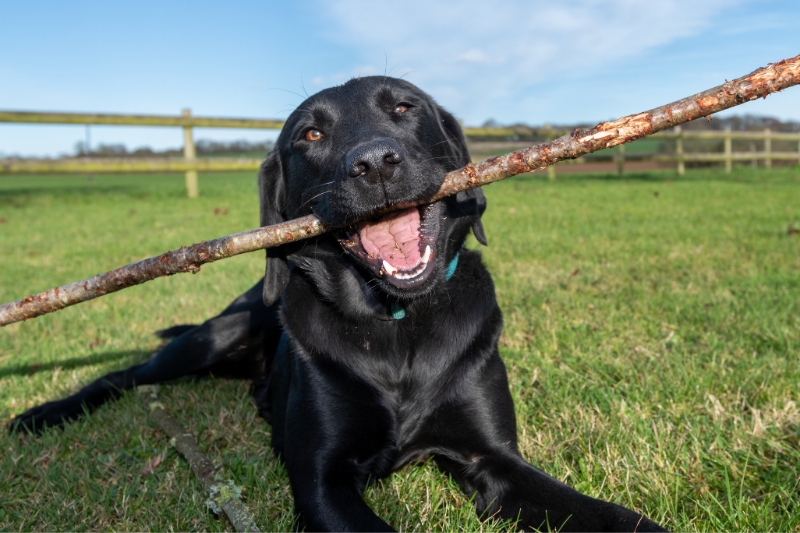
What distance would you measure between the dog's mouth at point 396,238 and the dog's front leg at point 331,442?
48cm

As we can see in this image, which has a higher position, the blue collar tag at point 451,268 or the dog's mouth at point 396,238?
the dog's mouth at point 396,238

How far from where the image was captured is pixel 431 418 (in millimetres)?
2477

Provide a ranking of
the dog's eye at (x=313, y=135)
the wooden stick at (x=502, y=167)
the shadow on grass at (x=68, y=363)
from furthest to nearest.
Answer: the shadow on grass at (x=68, y=363)
the dog's eye at (x=313, y=135)
the wooden stick at (x=502, y=167)

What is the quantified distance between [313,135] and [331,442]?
131 cm

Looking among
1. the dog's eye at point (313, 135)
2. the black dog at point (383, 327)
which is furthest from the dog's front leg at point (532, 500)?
the dog's eye at point (313, 135)

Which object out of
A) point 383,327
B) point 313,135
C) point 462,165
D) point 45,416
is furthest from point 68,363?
point 462,165

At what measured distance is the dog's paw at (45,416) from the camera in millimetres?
3117

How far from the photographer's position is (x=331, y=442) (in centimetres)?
233

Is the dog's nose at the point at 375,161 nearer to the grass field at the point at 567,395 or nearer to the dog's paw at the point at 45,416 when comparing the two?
the grass field at the point at 567,395

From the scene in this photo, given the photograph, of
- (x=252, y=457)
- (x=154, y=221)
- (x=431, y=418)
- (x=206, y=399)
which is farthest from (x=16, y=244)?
(x=431, y=418)

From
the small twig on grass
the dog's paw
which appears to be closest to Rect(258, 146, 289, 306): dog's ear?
the small twig on grass

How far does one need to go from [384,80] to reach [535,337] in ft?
6.14

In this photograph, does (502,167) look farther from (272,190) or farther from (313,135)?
(272,190)

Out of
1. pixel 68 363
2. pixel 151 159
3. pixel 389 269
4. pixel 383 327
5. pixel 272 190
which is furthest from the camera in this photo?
pixel 151 159
